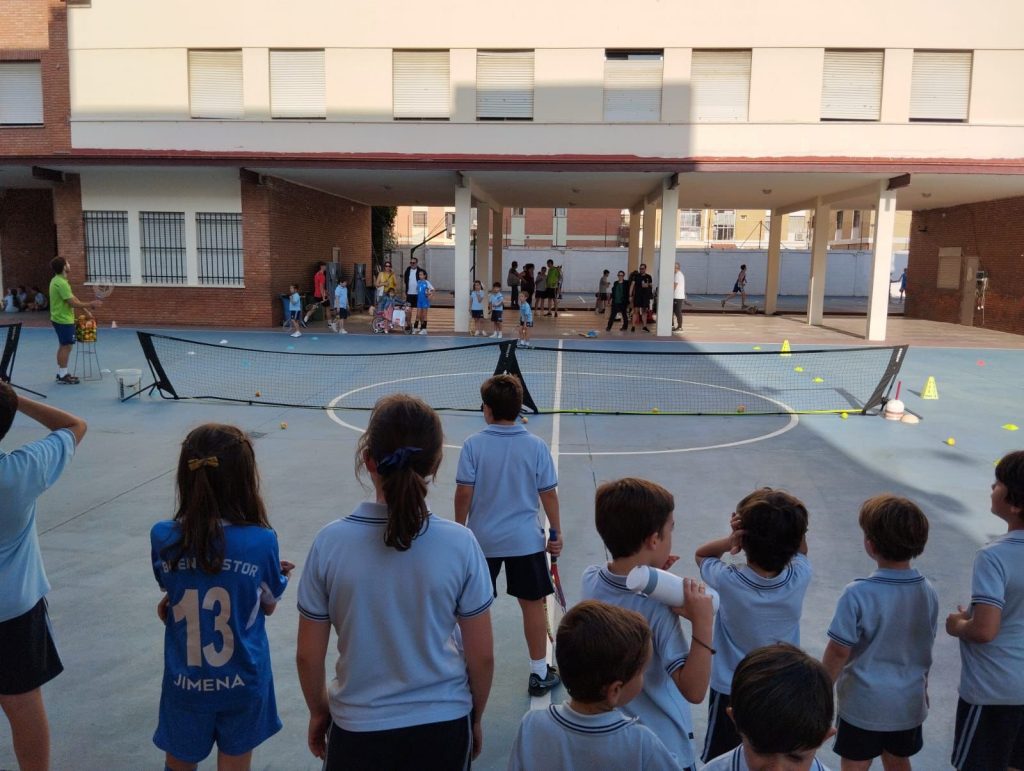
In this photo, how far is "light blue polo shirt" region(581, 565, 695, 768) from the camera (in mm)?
2533

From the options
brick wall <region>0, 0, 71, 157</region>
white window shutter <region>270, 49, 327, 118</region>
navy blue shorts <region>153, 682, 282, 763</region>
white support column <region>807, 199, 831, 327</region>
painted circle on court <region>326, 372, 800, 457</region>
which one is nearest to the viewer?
navy blue shorts <region>153, 682, 282, 763</region>

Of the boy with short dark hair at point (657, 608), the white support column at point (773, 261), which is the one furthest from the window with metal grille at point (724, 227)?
the boy with short dark hair at point (657, 608)

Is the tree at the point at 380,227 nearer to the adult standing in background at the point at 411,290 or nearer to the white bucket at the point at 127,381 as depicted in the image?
the adult standing in background at the point at 411,290

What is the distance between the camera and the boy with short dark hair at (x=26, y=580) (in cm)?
303

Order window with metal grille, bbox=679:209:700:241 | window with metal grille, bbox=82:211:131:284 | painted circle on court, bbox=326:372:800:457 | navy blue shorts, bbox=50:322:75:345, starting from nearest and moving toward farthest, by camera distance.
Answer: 1. painted circle on court, bbox=326:372:800:457
2. navy blue shorts, bbox=50:322:75:345
3. window with metal grille, bbox=82:211:131:284
4. window with metal grille, bbox=679:209:700:241

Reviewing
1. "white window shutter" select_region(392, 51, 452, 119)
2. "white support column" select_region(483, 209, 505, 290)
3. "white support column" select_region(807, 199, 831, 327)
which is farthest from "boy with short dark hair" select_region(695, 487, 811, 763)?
"white support column" select_region(483, 209, 505, 290)

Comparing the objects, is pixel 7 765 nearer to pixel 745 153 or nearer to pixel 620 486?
pixel 620 486

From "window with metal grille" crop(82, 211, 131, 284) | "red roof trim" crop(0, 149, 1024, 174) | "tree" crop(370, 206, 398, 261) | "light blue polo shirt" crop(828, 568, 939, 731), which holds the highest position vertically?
"red roof trim" crop(0, 149, 1024, 174)

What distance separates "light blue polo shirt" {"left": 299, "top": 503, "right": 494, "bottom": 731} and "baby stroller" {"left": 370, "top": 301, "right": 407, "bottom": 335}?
21.1m

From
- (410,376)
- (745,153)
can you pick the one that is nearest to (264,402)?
(410,376)

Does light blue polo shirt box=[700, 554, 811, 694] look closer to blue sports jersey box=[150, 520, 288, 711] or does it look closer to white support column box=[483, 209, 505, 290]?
blue sports jersey box=[150, 520, 288, 711]

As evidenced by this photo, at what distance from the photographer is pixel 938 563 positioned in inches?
242
